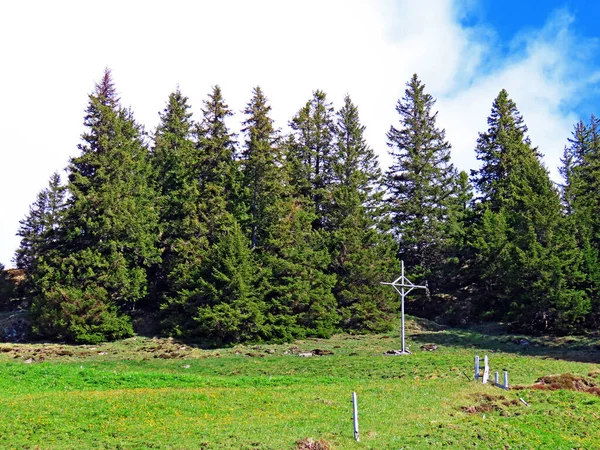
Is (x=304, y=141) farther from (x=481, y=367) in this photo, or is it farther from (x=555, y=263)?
(x=481, y=367)

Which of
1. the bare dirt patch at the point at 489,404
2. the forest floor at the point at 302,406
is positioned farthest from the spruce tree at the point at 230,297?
the bare dirt patch at the point at 489,404

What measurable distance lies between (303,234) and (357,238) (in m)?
5.40

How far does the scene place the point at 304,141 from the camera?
64688mm

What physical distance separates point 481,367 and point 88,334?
30.2 meters

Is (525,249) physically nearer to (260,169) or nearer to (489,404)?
(260,169)

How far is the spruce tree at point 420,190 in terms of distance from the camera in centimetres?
5900

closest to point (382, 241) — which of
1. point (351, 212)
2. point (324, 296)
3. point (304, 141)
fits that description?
point (351, 212)

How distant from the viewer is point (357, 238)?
52781mm

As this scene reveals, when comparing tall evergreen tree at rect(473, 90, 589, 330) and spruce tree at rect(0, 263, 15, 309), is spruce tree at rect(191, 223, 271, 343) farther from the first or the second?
spruce tree at rect(0, 263, 15, 309)

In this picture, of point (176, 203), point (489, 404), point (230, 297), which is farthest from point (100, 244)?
point (489, 404)

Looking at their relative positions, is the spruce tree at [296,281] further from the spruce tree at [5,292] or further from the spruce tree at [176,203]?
the spruce tree at [5,292]

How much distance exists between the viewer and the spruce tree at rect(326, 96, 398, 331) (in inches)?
1969

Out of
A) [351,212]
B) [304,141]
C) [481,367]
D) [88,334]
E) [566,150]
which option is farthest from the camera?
[566,150]

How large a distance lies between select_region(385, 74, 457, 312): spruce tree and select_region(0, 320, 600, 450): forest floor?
26.5 m
